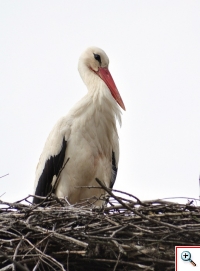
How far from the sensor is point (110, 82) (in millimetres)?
6848

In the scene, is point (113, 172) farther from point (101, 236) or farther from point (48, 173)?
point (101, 236)

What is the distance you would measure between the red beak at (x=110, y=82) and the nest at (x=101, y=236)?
1911 mm

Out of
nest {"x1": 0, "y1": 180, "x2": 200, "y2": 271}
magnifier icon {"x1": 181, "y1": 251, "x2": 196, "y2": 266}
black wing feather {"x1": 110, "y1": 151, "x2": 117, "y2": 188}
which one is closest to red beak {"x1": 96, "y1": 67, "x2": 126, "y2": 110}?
black wing feather {"x1": 110, "y1": 151, "x2": 117, "y2": 188}

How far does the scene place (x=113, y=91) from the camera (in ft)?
22.3

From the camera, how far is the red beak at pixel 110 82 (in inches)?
265

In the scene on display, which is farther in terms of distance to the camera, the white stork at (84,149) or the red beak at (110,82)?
the red beak at (110,82)

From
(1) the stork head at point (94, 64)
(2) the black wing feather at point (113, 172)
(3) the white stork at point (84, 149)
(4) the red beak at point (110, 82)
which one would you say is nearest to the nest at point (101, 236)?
(3) the white stork at point (84, 149)

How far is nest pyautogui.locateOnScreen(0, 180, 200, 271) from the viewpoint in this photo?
14.8 feet

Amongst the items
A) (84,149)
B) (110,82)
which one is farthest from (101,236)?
(110,82)

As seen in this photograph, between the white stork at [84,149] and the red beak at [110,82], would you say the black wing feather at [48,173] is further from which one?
the red beak at [110,82]

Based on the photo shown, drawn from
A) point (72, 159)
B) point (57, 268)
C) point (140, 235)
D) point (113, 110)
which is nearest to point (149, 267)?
point (140, 235)

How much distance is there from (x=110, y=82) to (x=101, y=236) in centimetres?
245

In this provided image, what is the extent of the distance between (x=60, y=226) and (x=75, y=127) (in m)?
1.58

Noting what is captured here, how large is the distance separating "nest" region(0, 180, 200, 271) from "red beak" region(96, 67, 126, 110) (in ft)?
6.27
